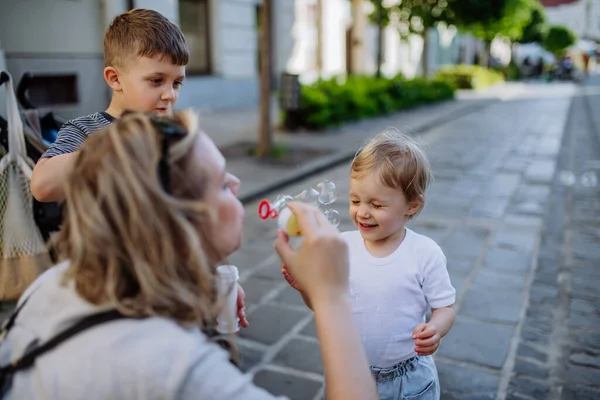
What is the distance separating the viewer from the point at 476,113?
17.2 m

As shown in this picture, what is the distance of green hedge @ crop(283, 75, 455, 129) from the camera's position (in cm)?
1134

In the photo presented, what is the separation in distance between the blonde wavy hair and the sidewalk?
12.7ft

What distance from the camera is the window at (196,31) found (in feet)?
45.5

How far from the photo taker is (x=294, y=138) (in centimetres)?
1045

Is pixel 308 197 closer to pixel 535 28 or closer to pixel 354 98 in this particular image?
pixel 354 98

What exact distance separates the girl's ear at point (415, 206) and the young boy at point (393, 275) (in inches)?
0.9

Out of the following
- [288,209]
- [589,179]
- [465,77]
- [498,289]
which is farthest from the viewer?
[465,77]

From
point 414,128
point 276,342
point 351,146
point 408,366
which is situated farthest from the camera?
point 414,128

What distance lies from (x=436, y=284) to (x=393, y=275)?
138mm

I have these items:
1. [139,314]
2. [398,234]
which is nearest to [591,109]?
[398,234]

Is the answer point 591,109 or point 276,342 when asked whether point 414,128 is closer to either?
point 591,109

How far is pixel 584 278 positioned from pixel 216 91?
11.5m

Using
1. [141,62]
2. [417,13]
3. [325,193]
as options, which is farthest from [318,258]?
[417,13]

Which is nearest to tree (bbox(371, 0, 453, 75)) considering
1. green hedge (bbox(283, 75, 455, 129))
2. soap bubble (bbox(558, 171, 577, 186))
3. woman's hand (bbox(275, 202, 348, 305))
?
green hedge (bbox(283, 75, 455, 129))
